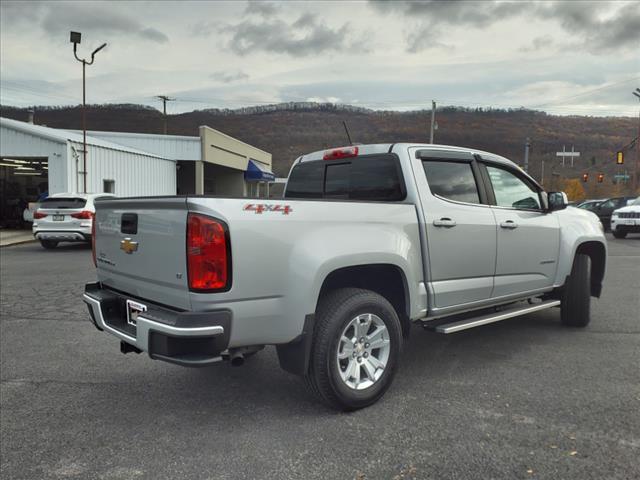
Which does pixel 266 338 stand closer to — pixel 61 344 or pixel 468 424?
pixel 468 424

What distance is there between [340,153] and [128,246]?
2079 millimetres

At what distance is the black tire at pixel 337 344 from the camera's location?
10.9ft

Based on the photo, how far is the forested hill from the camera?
99312 mm

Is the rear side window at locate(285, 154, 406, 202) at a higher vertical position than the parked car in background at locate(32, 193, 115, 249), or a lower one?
higher

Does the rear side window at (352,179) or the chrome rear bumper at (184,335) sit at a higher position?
the rear side window at (352,179)

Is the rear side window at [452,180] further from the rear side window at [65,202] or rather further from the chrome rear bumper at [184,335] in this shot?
the rear side window at [65,202]

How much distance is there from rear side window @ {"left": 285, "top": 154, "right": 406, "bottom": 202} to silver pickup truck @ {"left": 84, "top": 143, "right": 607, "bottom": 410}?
15 mm

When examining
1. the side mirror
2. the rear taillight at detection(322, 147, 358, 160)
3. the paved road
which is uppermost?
the rear taillight at detection(322, 147, 358, 160)

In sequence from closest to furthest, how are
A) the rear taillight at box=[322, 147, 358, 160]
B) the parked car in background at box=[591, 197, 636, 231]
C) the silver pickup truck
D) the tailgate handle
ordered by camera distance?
the silver pickup truck < the tailgate handle < the rear taillight at box=[322, 147, 358, 160] < the parked car in background at box=[591, 197, 636, 231]

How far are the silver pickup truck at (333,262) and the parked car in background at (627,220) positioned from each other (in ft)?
53.0

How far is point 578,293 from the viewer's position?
5.73 metres

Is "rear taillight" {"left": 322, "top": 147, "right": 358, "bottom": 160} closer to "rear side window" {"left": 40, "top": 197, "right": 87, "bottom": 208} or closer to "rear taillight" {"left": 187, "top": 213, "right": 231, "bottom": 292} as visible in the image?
"rear taillight" {"left": 187, "top": 213, "right": 231, "bottom": 292}

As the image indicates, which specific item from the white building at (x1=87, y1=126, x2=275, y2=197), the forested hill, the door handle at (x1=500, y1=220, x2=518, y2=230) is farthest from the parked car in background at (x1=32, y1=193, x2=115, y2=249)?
the forested hill

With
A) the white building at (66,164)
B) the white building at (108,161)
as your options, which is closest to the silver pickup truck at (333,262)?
the white building at (66,164)
